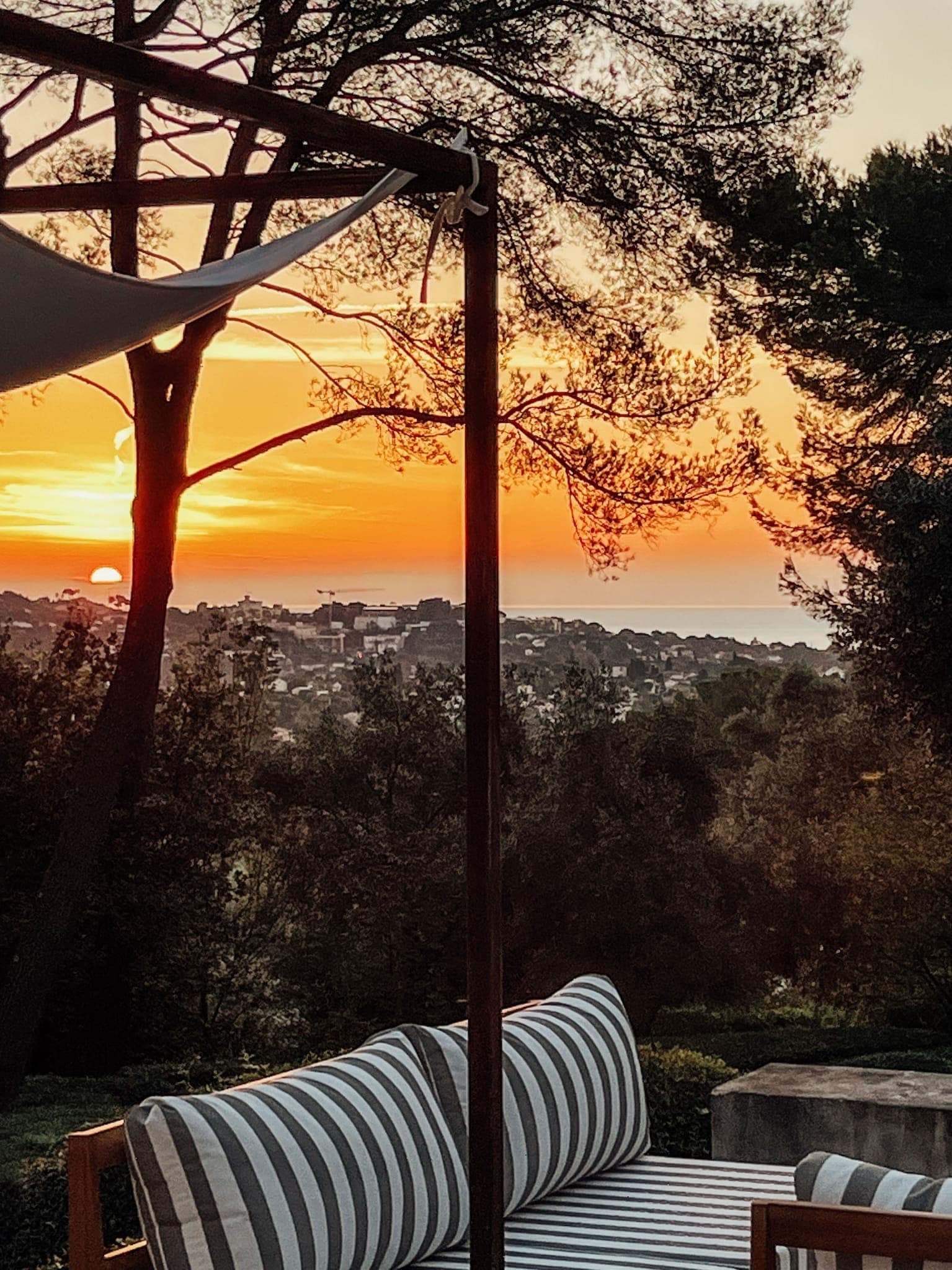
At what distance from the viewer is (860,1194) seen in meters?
1.84

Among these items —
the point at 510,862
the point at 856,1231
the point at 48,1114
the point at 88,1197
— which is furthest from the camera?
the point at 510,862

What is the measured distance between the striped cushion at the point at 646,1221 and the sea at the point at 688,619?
2.92 m

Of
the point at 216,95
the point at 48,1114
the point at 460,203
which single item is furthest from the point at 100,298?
the point at 48,1114

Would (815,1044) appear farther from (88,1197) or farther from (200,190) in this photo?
(200,190)

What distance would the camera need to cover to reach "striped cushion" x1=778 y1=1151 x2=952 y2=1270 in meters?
1.75

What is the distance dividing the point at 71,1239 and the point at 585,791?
12.5 ft

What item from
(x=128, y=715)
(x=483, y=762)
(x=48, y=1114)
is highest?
(x=128, y=715)

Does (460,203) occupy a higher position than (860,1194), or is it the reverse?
(460,203)

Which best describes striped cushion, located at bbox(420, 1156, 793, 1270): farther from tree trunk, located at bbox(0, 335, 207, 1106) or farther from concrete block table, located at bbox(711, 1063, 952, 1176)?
tree trunk, located at bbox(0, 335, 207, 1106)

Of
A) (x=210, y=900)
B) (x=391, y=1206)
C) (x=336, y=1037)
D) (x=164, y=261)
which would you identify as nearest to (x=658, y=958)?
(x=336, y=1037)

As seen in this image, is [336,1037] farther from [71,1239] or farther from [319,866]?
[71,1239]

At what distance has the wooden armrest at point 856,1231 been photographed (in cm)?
173

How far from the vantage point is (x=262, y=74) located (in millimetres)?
5562

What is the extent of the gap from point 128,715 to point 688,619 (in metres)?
2.07
